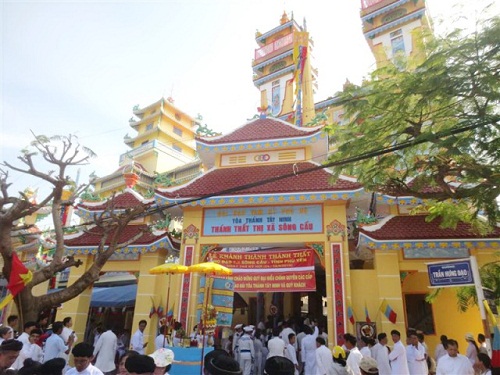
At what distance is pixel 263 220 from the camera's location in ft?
37.6

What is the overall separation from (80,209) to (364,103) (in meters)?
11.6

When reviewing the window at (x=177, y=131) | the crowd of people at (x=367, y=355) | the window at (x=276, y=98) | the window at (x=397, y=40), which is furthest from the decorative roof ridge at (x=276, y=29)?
the crowd of people at (x=367, y=355)

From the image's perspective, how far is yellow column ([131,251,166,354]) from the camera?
1123cm

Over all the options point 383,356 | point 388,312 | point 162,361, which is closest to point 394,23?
point 388,312

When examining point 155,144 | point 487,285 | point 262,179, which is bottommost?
point 487,285

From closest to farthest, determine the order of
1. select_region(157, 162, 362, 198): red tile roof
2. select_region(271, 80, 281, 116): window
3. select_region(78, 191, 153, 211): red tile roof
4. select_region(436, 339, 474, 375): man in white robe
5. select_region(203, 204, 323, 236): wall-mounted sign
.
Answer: select_region(436, 339, 474, 375): man in white robe, select_region(157, 162, 362, 198): red tile roof, select_region(203, 204, 323, 236): wall-mounted sign, select_region(78, 191, 153, 211): red tile roof, select_region(271, 80, 281, 116): window

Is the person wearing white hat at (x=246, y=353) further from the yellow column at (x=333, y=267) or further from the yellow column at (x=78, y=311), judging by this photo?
the yellow column at (x=78, y=311)

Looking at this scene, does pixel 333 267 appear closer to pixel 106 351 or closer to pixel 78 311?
pixel 106 351

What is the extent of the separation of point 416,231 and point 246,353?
5.79 m

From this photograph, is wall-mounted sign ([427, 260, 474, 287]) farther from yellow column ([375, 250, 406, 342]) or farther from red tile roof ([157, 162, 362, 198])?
red tile roof ([157, 162, 362, 198])

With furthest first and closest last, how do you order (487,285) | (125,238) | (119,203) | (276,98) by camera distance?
(276,98), (119,203), (125,238), (487,285)

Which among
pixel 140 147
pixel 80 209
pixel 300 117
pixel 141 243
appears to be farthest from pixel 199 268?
pixel 140 147

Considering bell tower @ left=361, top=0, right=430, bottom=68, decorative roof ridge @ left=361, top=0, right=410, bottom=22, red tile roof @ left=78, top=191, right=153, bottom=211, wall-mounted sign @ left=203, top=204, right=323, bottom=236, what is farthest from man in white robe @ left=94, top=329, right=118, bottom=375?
decorative roof ridge @ left=361, top=0, right=410, bottom=22

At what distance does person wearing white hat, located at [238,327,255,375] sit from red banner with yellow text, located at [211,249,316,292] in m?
1.42
